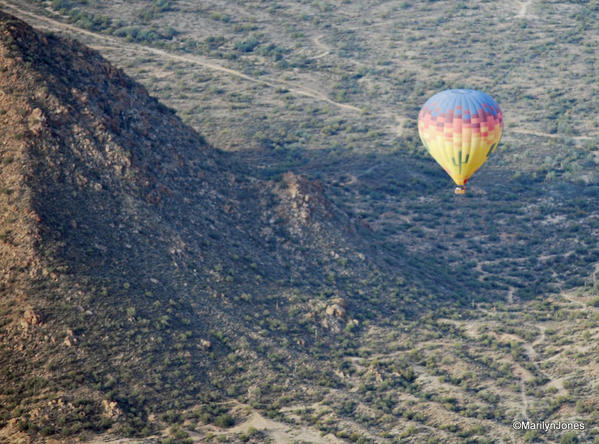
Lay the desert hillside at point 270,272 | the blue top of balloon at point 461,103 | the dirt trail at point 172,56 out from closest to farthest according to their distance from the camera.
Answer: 1. the desert hillside at point 270,272
2. the blue top of balloon at point 461,103
3. the dirt trail at point 172,56

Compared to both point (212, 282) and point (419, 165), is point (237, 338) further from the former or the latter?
point (419, 165)

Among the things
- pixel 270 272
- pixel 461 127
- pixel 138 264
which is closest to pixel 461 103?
pixel 461 127

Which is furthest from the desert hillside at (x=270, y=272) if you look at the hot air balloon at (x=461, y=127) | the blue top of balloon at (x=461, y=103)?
the blue top of balloon at (x=461, y=103)

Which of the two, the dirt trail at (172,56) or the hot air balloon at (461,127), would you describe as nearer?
the hot air balloon at (461,127)

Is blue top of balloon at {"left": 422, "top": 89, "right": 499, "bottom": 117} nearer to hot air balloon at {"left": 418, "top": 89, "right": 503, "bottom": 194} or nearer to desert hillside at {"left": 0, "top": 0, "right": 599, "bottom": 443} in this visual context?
hot air balloon at {"left": 418, "top": 89, "right": 503, "bottom": 194}

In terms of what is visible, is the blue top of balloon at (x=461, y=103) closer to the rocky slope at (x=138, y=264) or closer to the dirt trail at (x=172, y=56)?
the rocky slope at (x=138, y=264)

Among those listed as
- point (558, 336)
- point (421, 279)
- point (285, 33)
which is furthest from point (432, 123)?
point (285, 33)

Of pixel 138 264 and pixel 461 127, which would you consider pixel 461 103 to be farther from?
pixel 138 264
